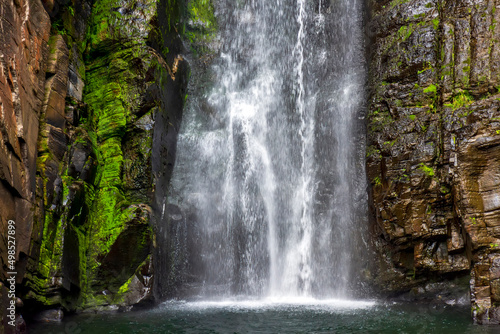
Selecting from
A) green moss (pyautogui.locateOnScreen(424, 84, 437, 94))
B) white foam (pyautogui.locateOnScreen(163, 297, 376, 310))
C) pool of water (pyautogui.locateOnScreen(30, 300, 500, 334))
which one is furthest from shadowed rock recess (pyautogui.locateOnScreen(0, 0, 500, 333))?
white foam (pyautogui.locateOnScreen(163, 297, 376, 310))

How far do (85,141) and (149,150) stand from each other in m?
1.81

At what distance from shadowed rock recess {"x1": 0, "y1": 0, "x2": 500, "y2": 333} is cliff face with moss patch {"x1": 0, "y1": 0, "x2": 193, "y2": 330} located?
4 centimetres

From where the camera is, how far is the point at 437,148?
436 inches

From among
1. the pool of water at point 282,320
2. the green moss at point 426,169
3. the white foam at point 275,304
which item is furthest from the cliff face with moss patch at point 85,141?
the green moss at point 426,169

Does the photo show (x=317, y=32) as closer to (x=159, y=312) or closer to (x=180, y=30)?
(x=180, y=30)

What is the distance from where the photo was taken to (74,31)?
12672mm

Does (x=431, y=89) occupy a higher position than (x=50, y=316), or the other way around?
(x=431, y=89)

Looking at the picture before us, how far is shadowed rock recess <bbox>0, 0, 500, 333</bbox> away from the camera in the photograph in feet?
29.5

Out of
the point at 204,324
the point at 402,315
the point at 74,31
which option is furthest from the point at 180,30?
the point at 402,315

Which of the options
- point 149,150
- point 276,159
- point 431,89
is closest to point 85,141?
point 149,150

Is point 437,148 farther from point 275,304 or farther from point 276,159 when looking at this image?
point 275,304

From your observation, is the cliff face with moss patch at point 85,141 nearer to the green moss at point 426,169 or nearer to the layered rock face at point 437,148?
the layered rock face at point 437,148

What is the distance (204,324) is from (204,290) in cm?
427

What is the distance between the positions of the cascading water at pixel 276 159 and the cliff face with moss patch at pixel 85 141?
1.64m
